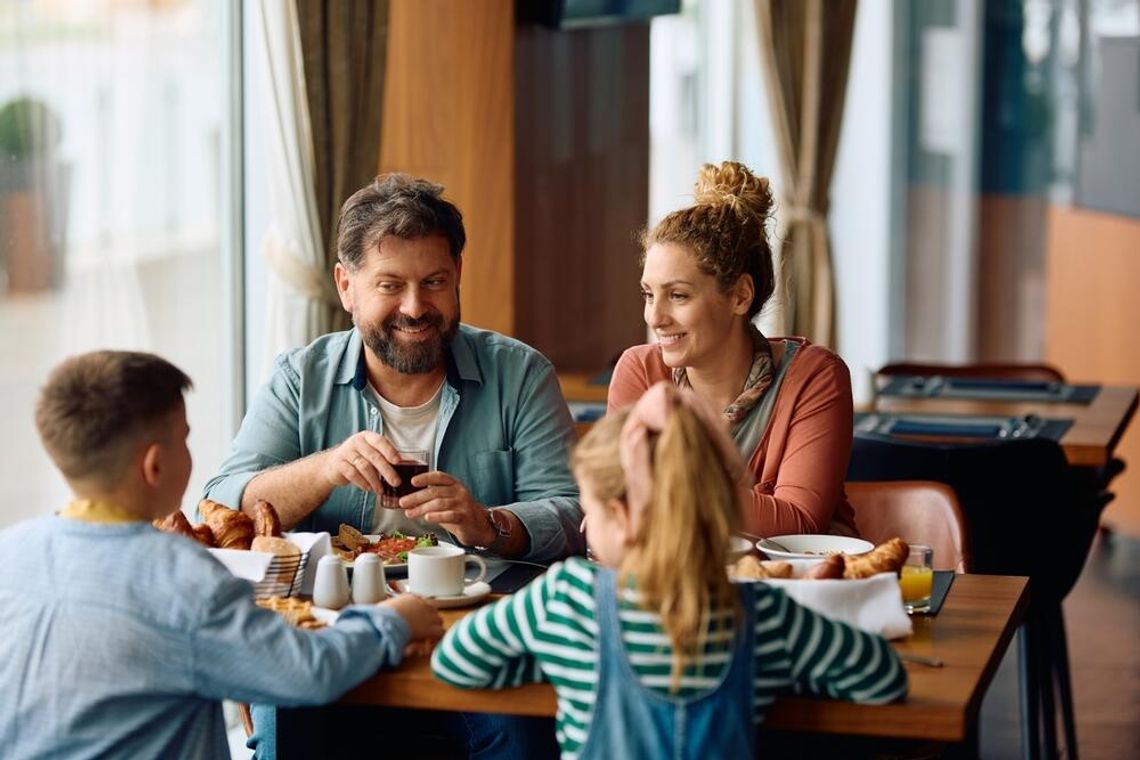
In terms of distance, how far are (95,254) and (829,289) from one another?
301cm

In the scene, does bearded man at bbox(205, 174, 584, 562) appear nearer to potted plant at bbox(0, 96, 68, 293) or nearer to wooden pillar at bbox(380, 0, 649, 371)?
potted plant at bbox(0, 96, 68, 293)

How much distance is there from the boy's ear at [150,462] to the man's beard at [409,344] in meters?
0.91

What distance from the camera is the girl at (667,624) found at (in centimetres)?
190

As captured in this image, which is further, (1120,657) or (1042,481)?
(1120,657)

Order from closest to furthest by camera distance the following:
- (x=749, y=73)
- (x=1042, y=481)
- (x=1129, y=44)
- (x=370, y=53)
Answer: (x=1042, y=481) → (x=370, y=53) → (x=1129, y=44) → (x=749, y=73)

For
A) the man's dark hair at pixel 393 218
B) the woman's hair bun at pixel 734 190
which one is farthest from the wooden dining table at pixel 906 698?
the woman's hair bun at pixel 734 190

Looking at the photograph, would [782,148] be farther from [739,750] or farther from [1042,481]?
[739,750]

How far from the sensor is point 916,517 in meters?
3.11

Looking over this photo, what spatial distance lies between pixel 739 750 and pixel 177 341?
2604 millimetres

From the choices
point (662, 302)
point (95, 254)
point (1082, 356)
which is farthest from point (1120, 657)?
point (95, 254)

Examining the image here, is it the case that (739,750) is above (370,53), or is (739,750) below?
below

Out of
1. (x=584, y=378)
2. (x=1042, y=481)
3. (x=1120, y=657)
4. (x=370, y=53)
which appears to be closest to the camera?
(x=1042, y=481)

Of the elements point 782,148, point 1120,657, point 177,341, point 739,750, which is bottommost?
point 1120,657

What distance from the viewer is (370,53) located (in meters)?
4.05
